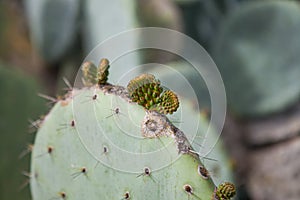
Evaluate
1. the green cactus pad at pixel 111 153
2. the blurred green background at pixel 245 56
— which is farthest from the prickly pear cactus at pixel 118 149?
the blurred green background at pixel 245 56

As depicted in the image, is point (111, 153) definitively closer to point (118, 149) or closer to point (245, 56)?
point (118, 149)

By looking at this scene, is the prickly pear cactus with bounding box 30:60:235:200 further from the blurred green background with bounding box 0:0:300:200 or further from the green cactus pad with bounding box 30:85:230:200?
the blurred green background with bounding box 0:0:300:200

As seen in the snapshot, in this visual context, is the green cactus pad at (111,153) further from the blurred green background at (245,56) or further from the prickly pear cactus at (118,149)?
the blurred green background at (245,56)

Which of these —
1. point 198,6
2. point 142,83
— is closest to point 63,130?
point 142,83

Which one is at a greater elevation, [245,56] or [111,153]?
[245,56]

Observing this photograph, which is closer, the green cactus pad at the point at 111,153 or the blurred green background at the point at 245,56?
the green cactus pad at the point at 111,153

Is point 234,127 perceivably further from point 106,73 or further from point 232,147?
point 106,73

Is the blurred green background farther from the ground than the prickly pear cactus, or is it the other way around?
the blurred green background

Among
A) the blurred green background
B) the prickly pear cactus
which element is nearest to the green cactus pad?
the prickly pear cactus

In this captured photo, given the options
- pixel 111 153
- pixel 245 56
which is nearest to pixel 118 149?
pixel 111 153
